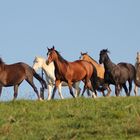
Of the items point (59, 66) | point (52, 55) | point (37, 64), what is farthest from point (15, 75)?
point (37, 64)

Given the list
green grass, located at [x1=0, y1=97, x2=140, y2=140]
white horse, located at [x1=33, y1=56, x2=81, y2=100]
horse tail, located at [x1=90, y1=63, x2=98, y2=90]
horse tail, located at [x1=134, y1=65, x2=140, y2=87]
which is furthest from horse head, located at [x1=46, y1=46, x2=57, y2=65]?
green grass, located at [x1=0, y1=97, x2=140, y2=140]

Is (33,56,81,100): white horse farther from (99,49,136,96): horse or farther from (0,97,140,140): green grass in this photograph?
(0,97,140,140): green grass

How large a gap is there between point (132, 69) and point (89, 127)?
16062mm

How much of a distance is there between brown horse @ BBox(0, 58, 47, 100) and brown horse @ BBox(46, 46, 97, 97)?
1369 mm

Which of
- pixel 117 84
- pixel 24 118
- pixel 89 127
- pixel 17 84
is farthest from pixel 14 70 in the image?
pixel 89 127

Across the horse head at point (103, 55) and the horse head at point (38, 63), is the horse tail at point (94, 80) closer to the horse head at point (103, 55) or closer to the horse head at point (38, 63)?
the horse head at point (103, 55)

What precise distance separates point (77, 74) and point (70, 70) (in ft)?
2.80

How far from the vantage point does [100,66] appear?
1246 inches

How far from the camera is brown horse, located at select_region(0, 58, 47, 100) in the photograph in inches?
1027

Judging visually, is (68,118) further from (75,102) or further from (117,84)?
(117,84)

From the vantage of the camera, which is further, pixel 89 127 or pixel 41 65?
pixel 41 65

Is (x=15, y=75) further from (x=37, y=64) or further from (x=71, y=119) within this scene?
(x=71, y=119)

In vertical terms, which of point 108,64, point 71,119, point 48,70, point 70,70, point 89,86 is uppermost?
point 48,70

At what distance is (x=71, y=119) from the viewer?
626 inches
